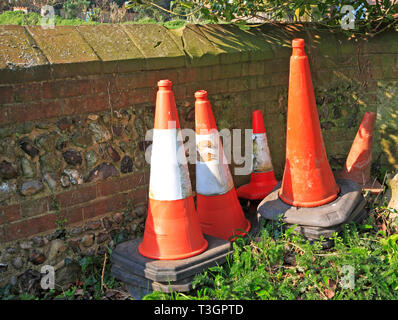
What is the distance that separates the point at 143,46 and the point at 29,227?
1.55 metres

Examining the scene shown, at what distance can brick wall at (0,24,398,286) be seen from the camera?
9.94 feet

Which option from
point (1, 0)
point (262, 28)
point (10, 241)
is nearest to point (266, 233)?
point (10, 241)

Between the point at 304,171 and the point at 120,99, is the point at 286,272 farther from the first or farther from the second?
the point at 120,99

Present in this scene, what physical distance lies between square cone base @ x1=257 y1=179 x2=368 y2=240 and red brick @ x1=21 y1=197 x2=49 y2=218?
1.60 metres

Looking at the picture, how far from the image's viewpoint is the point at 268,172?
13.8 ft

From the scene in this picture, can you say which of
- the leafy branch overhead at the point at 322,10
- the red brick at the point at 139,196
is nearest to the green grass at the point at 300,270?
the red brick at the point at 139,196

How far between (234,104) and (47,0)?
13.8ft

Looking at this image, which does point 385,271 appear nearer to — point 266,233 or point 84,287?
point 266,233

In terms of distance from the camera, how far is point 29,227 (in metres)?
3.11

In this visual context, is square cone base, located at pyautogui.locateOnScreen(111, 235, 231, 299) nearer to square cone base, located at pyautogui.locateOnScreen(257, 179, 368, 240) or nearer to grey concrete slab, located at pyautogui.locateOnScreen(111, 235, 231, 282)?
grey concrete slab, located at pyautogui.locateOnScreen(111, 235, 231, 282)

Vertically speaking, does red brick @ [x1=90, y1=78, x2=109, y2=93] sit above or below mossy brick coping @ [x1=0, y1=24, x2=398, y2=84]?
below

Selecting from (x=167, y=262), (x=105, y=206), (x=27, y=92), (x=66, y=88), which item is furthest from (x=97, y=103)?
(x=167, y=262)

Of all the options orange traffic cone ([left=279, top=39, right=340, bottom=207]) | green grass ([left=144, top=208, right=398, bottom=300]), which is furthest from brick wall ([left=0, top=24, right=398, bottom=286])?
green grass ([left=144, top=208, right=398, bottom=300])

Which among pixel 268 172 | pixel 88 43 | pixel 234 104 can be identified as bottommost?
pixel 268 172
